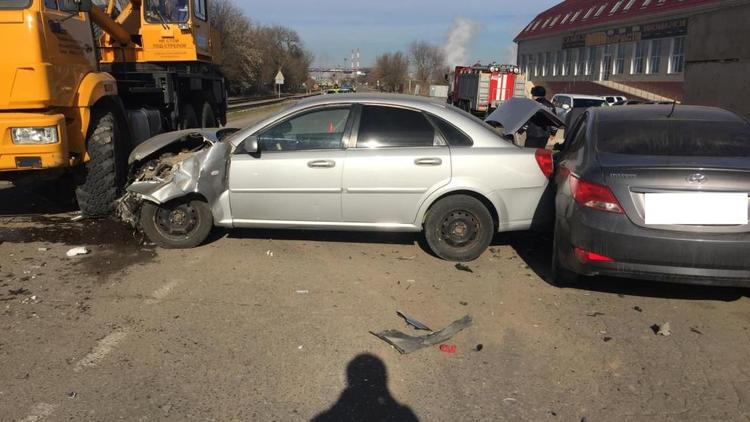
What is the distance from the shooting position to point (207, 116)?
13.0 meters

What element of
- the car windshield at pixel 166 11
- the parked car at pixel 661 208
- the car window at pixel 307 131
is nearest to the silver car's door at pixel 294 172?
the car window at pixel 307 131

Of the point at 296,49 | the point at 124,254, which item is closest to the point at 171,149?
the point at 124,254

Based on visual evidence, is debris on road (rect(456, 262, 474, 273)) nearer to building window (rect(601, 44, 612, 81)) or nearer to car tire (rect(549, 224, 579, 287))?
car tire (rect(549, 224, 579, 287))

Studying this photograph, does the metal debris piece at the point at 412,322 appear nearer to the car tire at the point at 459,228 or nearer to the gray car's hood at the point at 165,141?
the car tire at the point at 459,228

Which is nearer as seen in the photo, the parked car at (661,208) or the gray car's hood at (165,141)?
the parked car at (661,208)

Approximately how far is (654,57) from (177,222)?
1668 inches

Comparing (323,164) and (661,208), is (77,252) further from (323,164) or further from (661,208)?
(661,208)

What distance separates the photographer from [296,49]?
95.8m

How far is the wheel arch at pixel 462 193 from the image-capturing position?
209 inches

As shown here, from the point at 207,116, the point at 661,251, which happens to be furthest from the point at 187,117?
the point at 661,251

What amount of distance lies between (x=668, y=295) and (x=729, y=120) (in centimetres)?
159

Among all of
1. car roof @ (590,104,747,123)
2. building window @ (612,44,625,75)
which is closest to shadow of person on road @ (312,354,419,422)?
car roof @ (590,104,747,123)

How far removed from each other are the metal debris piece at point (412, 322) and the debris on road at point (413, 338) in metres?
0.11

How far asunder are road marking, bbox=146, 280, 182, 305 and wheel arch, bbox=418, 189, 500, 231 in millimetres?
2274
